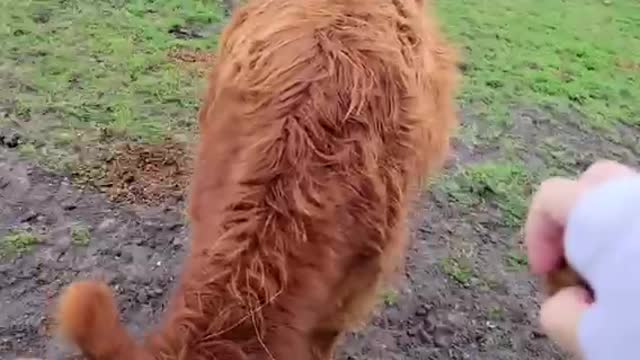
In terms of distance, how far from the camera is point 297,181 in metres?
2.50

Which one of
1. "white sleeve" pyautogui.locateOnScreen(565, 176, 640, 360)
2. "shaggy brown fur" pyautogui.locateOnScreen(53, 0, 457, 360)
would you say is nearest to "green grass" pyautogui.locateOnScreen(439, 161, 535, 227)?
"shaggy brown fur" pyautogui.locateOnScreen(53, 0, 457, 360)

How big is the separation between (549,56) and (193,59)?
2140 millimetres

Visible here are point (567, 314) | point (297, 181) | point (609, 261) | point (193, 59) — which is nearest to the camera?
point (609, 261)

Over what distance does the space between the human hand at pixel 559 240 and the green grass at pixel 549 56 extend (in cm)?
386

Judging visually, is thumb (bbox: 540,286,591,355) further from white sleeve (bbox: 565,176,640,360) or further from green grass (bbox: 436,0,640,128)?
green grass (bbox: 436,0,640,128)

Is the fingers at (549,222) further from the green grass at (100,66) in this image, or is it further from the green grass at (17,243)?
the green grass at (100,66)

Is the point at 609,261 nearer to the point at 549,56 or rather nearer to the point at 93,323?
the point at 93,323

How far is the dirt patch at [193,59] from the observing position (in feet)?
17.6

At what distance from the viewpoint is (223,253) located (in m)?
2.32

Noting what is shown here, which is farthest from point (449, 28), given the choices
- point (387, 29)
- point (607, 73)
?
point (387, 29)

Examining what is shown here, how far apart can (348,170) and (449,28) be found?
11.9ft

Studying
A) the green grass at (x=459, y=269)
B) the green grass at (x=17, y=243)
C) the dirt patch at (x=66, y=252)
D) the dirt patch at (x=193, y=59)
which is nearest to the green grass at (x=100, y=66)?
the dirt patch at (x=193, y=59)

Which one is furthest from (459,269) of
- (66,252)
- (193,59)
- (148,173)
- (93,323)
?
(93,323)

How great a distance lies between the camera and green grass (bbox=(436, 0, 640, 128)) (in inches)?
216
